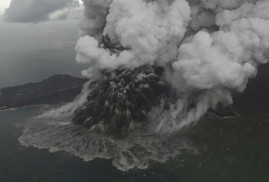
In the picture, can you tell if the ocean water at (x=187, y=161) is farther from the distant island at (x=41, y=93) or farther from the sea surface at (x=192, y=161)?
the distant island at (x=41, y=93)

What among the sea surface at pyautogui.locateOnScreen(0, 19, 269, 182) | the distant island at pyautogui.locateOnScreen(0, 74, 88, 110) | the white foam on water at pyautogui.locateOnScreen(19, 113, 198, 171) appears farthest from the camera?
the distant island at pyautogui.locateOnScreen(0, 74, 88, 110)

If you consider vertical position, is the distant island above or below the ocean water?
above

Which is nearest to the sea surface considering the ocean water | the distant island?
the ocean water

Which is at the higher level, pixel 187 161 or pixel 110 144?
pixel 110 144

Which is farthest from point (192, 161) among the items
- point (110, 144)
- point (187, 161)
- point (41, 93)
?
point (41, 93)

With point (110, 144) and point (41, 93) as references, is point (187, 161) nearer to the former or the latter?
point (110, 144)

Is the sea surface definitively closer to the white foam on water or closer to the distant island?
the white foam on water

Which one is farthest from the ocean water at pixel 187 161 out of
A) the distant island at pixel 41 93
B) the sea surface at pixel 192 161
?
the distant island at pixel 41 93

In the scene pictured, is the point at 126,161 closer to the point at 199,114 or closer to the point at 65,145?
the point at 65,145
